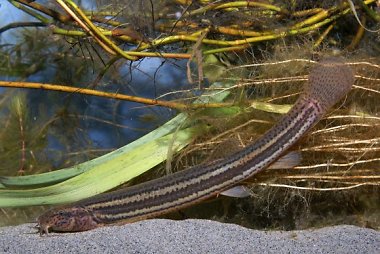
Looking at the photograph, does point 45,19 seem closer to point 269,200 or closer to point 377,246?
point 269,200

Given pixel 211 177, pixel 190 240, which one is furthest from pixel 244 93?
pixel 190 240

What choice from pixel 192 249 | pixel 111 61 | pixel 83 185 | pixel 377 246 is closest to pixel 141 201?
pixel 83 185

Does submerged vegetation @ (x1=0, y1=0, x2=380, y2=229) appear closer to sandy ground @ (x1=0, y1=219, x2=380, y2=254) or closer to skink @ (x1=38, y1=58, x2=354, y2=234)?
skink @ (x1=38, y1=58, x2=354, y2=234)

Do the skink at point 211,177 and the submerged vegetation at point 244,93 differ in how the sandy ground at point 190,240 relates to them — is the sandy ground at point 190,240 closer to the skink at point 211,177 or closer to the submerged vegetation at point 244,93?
the skink at point 211,177

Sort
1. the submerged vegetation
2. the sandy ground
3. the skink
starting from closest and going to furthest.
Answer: the sandy ground, the skink, the submerged vegetation

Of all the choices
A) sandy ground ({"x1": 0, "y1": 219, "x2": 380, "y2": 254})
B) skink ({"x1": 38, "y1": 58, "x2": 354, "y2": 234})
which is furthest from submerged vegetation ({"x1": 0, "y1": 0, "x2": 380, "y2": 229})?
sandy ground ({"x1": 0, "y1": 219, "x2": 380, "y2": 254})

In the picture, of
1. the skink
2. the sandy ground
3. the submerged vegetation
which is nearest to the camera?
the sandy ground

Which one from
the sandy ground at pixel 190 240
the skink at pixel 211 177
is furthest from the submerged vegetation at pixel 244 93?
the sandy ground at pixel 190 240

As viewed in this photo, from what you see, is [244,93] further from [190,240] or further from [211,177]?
[190,240]
